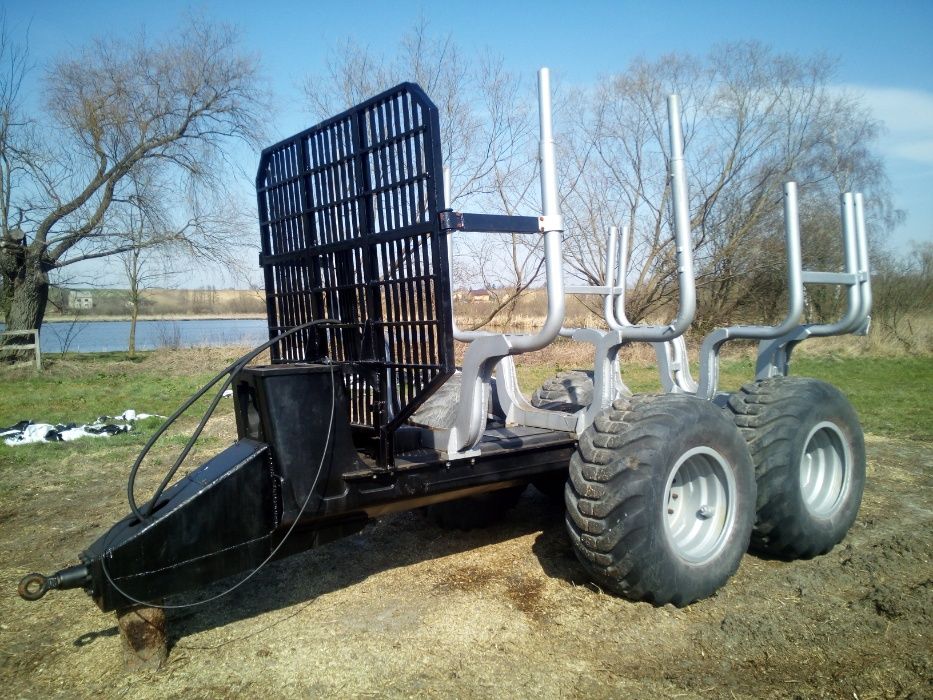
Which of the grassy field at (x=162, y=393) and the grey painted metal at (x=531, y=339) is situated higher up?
the grey painted metal at (x=531, y=339)

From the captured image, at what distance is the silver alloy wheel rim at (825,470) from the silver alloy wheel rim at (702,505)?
0.94 meters

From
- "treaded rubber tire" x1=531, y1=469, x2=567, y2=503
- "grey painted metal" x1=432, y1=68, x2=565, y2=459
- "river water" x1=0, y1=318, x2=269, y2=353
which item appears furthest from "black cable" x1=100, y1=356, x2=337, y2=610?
"river water" x1=0, y1=318, x2=269, y2=353

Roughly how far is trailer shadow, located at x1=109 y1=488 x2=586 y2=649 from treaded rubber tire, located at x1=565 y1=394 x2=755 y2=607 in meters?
0.64

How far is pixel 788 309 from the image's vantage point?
13.8 ft

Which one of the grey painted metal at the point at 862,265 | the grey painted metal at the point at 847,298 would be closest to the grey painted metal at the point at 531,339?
the grey painted metal at the point at 847,298

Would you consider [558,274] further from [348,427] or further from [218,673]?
[218,673]

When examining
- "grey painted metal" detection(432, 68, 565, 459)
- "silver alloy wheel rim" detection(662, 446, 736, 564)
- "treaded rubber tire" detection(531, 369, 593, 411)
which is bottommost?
"silver alloy wheel rim" detection(662, 446, 736, 564)

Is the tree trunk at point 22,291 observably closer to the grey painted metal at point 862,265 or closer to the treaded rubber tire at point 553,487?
the treaded rubber tire at point 553,487

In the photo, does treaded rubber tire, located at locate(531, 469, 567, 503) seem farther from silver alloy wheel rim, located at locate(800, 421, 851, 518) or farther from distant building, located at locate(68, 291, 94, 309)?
distant building, located at locate(68, 291, 94, 309)

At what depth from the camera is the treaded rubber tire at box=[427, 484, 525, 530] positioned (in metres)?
4.75

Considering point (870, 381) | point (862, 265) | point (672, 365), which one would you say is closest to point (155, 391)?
point (672, 365)

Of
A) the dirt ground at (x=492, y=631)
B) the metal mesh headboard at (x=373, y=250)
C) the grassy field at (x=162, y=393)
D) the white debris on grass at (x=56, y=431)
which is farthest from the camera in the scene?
the white debris on grass at (x=56, y=431)

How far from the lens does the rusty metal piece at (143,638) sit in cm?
287

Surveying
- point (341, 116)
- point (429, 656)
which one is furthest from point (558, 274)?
point (429, 656)
